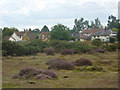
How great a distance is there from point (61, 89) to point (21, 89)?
225 centimetres

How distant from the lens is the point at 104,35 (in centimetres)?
8969

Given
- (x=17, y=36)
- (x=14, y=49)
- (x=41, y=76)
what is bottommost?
(x=41, y=76)

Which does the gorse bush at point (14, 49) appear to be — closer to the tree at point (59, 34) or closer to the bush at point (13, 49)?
the bush at point (13, 49)

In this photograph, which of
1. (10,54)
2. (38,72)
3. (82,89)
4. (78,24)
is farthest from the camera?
(78,24)

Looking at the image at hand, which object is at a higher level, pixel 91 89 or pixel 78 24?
pixel 78 24

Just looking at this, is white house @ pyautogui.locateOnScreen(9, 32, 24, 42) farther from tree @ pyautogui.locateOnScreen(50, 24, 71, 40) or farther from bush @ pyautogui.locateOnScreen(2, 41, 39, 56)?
bush @ pyautogui.locateOnScreen(2, 41, 39, 56)

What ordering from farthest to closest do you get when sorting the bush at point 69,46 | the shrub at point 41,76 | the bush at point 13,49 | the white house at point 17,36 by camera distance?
the white house at point 17,36
the bush at point 69,46
the bush at point 13,49
the shrub at point 41,76

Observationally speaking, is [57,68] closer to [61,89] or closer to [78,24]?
[61,89]

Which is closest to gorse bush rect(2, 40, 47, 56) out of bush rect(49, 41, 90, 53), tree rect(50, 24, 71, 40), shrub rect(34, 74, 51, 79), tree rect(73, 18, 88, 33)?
bush rect(49, 41, 90, 53)

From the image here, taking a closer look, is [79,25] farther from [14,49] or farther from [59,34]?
[14,49]

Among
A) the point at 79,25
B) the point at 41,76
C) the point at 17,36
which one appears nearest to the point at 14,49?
the point at 41,76

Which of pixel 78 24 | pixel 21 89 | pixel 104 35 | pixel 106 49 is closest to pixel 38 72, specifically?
pixel 21 89

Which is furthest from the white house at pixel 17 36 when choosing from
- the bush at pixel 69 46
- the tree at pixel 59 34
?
the bush at pixel 69 46

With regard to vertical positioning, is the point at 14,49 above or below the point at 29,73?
above
